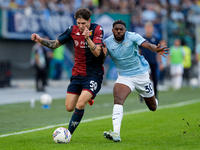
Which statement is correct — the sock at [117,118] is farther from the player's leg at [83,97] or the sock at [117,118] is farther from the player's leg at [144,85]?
the player's leg at [144,85]

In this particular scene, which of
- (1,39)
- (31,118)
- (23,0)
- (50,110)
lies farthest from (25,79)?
(31,118)

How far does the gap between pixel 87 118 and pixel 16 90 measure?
10.1 m

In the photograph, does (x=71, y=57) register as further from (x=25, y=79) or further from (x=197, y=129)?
(x=197, y=129)

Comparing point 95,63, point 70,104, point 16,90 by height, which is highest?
point 95,63

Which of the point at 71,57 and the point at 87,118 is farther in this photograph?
the point at 71,57

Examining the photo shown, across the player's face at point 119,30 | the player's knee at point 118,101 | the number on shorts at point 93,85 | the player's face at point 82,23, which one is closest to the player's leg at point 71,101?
the number on shorts at point 93,85

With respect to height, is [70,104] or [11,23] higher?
[11,23]

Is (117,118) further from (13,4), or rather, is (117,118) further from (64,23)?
(64,23)

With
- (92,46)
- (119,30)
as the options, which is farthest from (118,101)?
(119,30)

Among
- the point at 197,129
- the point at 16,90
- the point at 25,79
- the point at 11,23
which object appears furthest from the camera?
the point at 25,79

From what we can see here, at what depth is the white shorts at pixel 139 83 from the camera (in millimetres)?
7770

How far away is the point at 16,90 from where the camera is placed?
66.6ft

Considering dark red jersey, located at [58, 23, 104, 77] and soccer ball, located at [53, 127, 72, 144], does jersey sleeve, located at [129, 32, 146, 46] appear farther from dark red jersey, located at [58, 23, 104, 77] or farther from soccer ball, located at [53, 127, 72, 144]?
soccer ball, located at [53, 127, 72, 144]

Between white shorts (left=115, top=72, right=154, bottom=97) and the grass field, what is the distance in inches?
32.1
